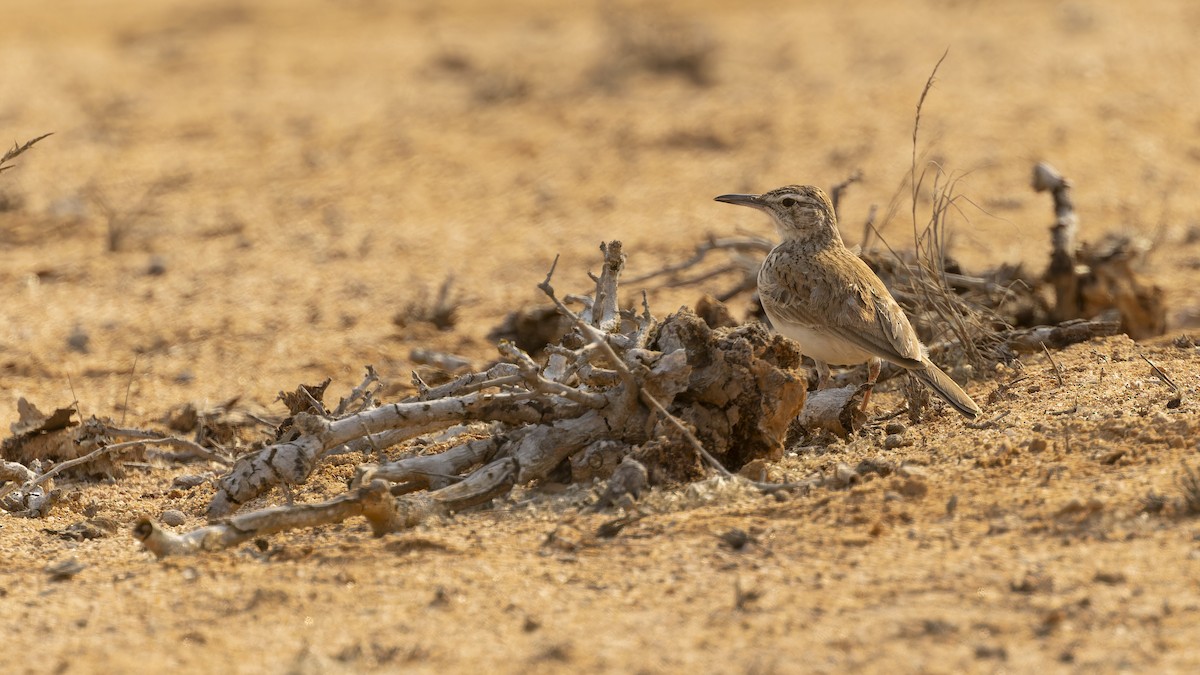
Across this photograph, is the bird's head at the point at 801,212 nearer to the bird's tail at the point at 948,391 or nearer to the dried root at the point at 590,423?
the bird's tail at the point at 948,391

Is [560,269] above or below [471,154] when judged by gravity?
below

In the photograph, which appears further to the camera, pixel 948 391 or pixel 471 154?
pixel 471 154

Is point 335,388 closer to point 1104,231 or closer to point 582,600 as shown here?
point 582,600

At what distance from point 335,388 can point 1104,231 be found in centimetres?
529

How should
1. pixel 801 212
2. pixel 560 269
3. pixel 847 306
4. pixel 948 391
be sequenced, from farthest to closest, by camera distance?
pixel 560 269
pixel 801 212
pixel 847 306
pixel 948 391

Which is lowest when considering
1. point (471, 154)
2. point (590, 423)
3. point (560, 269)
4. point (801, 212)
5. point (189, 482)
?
point (189, 482)

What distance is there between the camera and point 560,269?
32.5 ft

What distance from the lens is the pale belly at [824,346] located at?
6.19 meters

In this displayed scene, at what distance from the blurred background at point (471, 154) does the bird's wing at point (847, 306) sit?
1040 mm

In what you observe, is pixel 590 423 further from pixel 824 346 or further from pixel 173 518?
pixel 173 518

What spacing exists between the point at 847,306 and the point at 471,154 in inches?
269

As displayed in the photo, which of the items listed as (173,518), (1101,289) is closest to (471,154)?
(1101,289)

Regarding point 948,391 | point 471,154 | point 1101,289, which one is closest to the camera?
point 948,391

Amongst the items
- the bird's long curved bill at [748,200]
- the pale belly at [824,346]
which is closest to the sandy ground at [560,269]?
the pale belly at [824,346]
